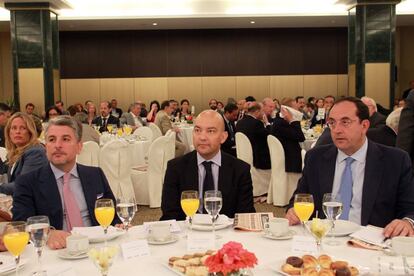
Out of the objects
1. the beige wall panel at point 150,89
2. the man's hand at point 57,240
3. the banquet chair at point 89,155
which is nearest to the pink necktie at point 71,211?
the man's hand at point 57,240

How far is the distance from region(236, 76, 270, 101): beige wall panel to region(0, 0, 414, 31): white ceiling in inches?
104

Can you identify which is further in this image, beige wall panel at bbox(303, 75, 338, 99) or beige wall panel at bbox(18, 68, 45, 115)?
beige wall panel at bbox(303, 75, 338, 99)

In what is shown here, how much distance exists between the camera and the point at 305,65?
54.1ft

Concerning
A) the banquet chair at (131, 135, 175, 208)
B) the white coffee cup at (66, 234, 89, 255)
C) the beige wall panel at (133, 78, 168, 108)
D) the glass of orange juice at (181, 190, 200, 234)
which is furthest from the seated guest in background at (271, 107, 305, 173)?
the beige wall panel at (133, 78, 168, 108)

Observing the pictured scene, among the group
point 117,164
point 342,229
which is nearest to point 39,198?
point 342,229

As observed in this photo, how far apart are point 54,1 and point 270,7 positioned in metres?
5.31

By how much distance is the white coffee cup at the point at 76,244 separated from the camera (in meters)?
1.96

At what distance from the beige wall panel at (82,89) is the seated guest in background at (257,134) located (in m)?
10.4

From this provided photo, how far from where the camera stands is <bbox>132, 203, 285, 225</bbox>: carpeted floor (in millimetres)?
6008

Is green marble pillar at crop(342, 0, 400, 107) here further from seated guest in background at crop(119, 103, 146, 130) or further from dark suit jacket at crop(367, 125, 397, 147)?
dark suit jacket at crop(367, 125, 397, 147)

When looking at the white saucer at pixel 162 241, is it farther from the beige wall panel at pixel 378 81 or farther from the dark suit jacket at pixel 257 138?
the beige wall panel at pixel 378 81

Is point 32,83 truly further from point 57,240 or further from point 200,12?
point 57,240

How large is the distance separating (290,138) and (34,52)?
7.23 meters

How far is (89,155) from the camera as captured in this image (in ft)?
19.1
